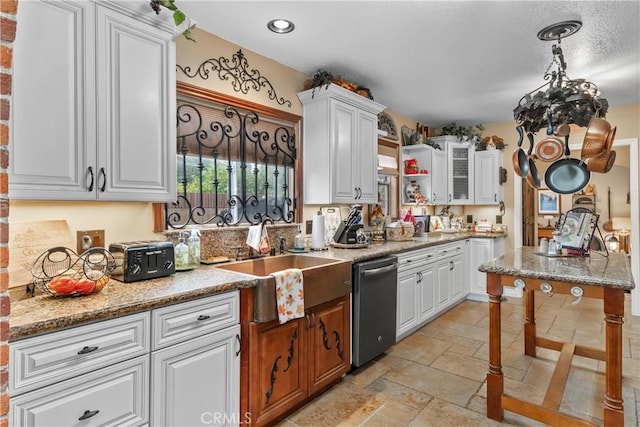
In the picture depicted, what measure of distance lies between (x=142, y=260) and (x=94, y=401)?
0.66 m

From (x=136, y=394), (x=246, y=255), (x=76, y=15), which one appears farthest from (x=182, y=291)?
(x=76, y=15)

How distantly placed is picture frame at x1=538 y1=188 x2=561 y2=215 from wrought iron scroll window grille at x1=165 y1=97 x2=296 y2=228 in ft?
28.6

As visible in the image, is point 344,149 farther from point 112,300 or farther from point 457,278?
point 457,278

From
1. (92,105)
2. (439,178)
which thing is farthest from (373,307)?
(439,178)

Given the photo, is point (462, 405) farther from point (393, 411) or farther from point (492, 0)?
point (492, 0)

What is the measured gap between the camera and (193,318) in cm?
161

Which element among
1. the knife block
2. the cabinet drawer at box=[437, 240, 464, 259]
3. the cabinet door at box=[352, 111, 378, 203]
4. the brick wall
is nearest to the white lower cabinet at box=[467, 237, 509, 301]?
the cabinet drawer at box=[437, 240, 464, 259]

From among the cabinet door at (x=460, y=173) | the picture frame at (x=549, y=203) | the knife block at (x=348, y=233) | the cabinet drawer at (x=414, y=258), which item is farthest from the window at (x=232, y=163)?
the picture frame at (x=549, y=203)

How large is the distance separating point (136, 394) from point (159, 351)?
7.0 inches

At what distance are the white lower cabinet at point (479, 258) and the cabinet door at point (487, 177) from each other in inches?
26.6

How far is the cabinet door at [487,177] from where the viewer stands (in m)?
5.10

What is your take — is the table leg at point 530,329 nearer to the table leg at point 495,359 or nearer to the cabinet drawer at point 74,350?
the table leg at point 495,359

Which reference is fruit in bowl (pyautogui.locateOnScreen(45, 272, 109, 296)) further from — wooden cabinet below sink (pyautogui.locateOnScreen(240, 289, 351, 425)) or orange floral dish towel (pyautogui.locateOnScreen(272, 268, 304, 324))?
orange floral dish towel (pyautogui.locateOnScreen(272, 268, 304, 324))

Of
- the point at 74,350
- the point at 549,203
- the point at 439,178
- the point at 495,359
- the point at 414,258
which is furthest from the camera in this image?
the point at 549,203
